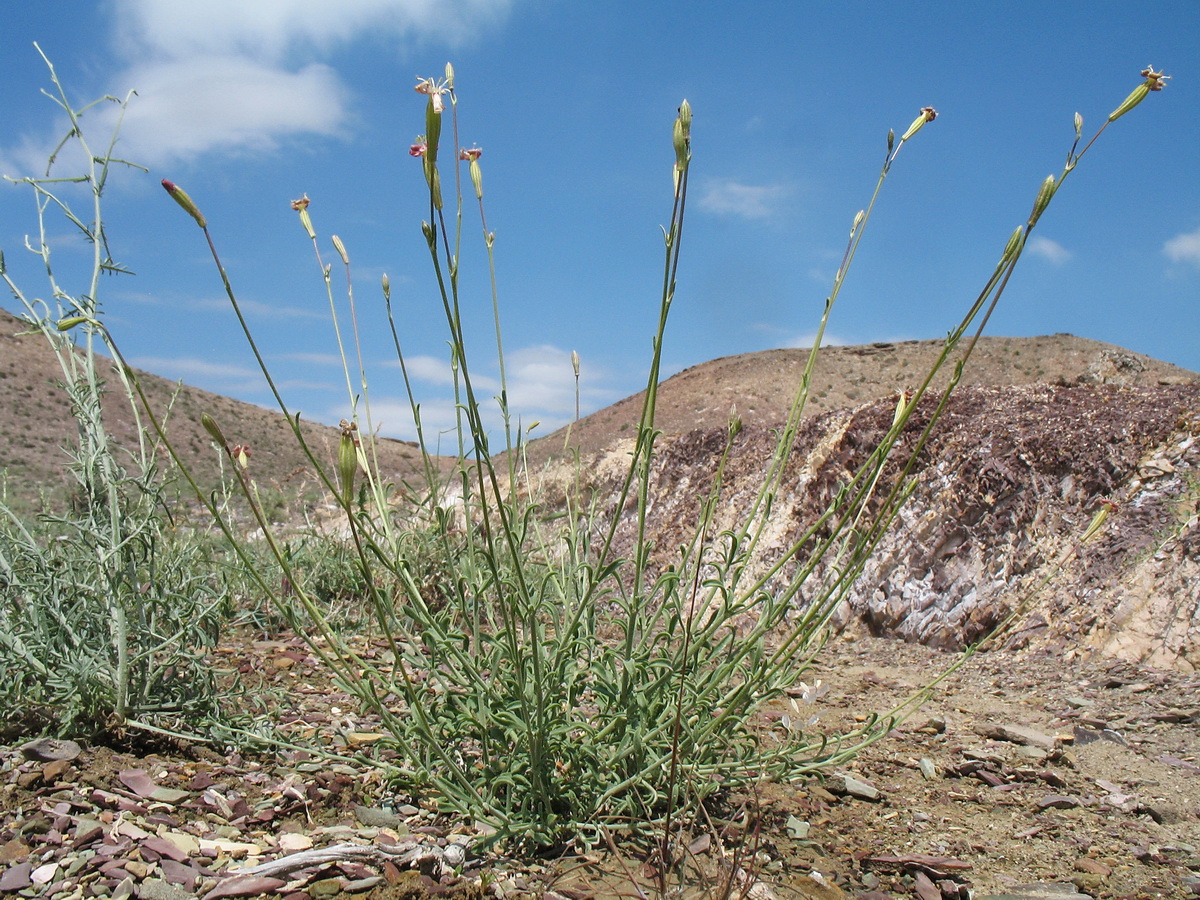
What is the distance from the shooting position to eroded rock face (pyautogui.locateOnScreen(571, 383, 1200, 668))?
3.92 meters

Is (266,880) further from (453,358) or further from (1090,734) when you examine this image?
(1090,734)

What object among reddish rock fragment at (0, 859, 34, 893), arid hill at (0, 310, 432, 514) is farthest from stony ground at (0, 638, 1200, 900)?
arid hill at (0, 310, 432, 514)

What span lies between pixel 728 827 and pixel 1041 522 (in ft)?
10.6

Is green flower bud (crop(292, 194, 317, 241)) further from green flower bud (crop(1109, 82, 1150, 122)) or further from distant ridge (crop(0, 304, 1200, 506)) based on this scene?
distant ridge (crop(0, 304, 1200, 506))

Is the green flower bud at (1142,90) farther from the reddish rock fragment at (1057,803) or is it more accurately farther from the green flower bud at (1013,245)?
the reddish rock fragment at (1057,803)

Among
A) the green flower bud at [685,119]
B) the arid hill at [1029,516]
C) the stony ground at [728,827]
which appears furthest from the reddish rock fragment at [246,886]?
the arid hill at [1029,516]

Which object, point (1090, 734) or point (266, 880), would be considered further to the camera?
point (1090, 734)

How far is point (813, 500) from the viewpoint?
5719 mm

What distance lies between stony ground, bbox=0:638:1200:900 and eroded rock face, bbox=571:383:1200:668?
33.8 inches

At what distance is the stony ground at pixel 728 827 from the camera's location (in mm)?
1771

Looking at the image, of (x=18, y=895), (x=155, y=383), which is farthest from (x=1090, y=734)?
(x=155, y=383)

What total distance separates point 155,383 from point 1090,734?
32.9 meters

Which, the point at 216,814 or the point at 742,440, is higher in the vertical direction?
the point at 742,440

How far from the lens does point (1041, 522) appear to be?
4.52 m
